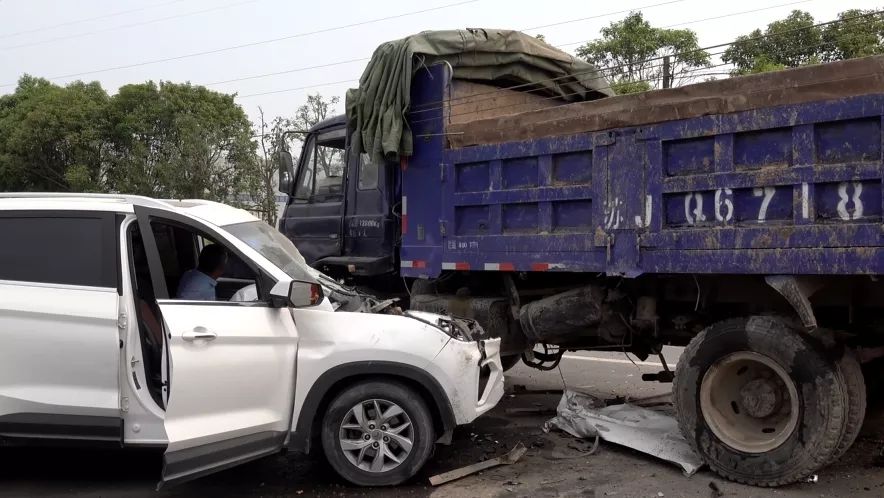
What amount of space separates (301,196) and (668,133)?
427 centimetres

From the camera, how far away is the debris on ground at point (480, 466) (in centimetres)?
439

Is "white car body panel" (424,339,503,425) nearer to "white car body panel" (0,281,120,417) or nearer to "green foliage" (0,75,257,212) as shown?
"white car body panel" (0,281,120,417)

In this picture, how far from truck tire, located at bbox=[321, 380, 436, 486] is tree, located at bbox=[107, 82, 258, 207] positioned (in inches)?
728

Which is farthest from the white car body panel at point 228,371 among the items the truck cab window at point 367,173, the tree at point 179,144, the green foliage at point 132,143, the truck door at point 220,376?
the tree at point 179,144

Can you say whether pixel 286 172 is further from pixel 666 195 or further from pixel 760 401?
pixel 760 401

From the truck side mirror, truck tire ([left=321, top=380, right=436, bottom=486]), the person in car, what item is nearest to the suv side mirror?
the person in car

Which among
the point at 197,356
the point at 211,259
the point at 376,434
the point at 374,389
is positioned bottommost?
the point at 376,434

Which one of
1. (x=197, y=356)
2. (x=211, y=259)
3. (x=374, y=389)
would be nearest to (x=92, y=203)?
(x=211, y=259)

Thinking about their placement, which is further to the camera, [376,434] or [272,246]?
[272,246]

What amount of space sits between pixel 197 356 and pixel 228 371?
0.63ft

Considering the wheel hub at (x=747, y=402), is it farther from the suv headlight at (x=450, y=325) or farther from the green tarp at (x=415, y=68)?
the green tarp at (x=415, y=68)

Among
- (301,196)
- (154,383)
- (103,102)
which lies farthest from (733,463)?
(103,102)

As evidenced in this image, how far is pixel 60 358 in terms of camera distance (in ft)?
13.0

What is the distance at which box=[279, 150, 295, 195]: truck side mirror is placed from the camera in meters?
7.55
